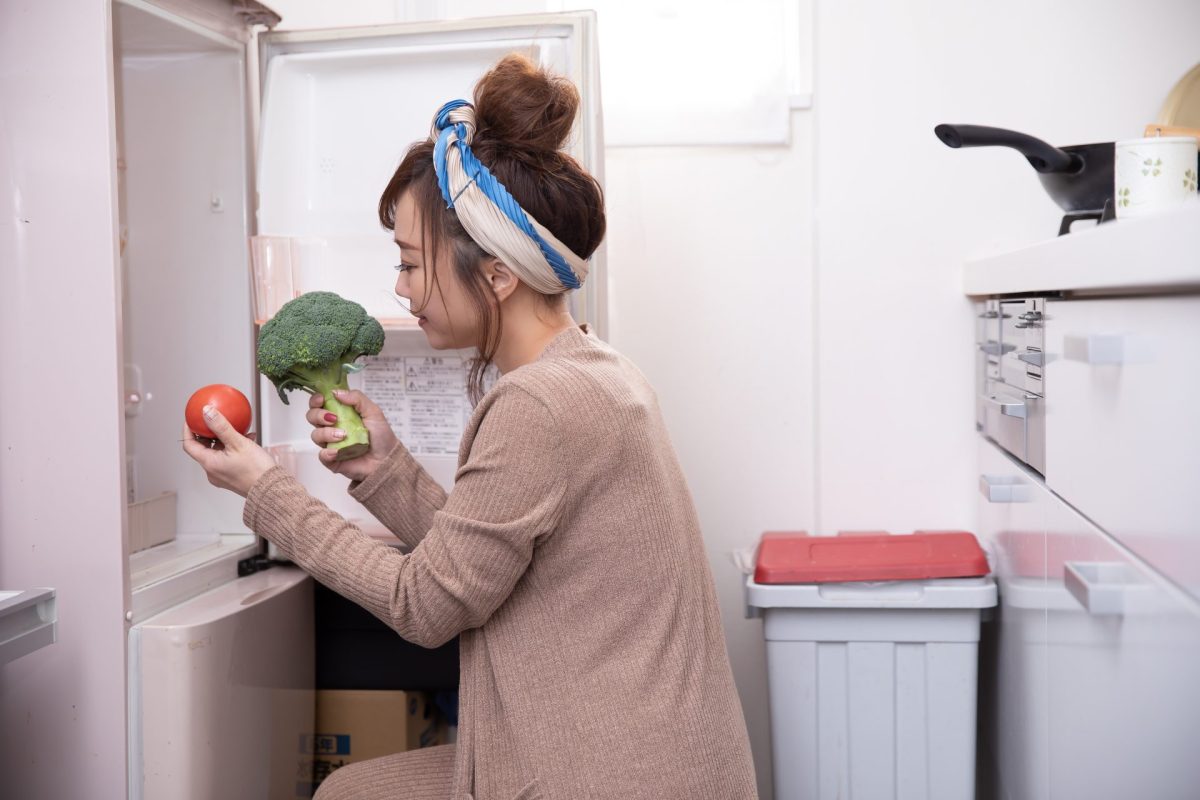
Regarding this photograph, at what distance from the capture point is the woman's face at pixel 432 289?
1.18 meters


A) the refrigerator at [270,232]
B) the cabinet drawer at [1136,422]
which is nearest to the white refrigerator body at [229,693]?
the refrigerator at [270,232]

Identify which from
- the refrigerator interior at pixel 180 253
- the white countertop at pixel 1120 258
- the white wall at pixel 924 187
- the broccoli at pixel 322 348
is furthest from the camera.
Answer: the white wall at pixel 924 187

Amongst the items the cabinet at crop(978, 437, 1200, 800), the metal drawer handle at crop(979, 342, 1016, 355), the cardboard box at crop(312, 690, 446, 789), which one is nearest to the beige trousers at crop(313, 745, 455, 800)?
the cardboard box at crop(312, 690, 446, 789)

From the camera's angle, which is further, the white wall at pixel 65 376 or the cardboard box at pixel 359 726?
the cardboard box at pixel 359 726

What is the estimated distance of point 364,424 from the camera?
4.38ft

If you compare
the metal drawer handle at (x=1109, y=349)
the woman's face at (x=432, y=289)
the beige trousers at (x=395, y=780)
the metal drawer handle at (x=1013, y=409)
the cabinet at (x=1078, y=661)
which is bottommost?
the beige trousers at (x=395, y=780)

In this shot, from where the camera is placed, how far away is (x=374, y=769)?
1.31 metres

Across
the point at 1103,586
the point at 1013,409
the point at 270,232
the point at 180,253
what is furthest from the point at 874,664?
Result: the point at 180,253

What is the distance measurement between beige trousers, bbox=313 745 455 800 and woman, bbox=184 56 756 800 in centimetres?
19

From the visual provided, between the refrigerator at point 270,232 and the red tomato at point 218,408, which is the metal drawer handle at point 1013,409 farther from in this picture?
the red tomato at point 218,408

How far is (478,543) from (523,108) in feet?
1.52

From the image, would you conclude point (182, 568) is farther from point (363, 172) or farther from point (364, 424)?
point (363, 172)

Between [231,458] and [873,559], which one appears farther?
[873,559]

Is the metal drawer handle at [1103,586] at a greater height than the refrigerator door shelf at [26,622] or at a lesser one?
greater
